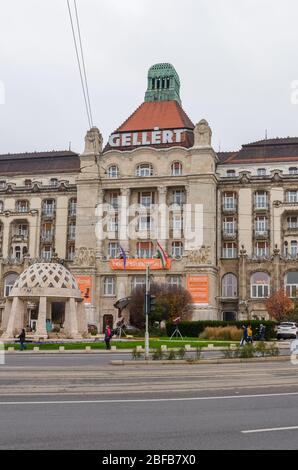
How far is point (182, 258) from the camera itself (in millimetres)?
74750

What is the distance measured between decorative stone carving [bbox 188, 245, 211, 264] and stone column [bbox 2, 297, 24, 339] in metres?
30.7

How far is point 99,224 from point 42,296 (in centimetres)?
3191

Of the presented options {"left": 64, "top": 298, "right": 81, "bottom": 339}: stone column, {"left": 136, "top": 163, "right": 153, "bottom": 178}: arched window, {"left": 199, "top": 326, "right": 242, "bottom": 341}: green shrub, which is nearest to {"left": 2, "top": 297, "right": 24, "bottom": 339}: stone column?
{"left": 64, "top": 298, "right": 81, "bottom": 339}: stone column

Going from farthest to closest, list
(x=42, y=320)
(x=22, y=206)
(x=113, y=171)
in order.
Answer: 1. (x=22, y=206)
2. (x=113, y=171)
3. (x=42, y=320)

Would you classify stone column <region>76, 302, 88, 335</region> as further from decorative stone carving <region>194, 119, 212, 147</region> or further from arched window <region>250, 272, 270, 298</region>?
decorative stone carving <region>194, 119, 212, 147</region>

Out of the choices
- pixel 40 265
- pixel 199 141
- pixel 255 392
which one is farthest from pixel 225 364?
pixel 199 141

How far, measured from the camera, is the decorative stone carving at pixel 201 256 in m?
73.6

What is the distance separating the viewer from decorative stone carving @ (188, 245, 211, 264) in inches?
2896

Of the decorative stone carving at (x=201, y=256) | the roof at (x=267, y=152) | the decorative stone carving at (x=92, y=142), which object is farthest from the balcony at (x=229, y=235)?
the decorative stone carving at (x=92, y=142)

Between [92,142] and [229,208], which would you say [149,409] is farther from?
[92,142]

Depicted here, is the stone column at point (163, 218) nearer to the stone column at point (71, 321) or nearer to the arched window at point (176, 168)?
the arched window at point (176, 168)

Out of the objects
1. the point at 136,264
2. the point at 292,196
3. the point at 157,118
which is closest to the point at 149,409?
the point at 136,264

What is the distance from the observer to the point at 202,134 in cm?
7669

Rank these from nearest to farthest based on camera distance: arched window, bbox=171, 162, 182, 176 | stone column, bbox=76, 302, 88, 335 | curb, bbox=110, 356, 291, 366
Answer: curb, bbox=110, 356, 291, 366
stone column, bbox=76, 302, 88, 335
arched window, bbox=171, 162, 182, 176
